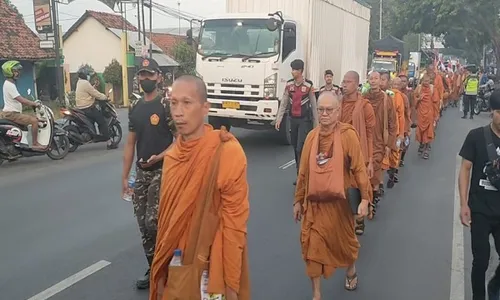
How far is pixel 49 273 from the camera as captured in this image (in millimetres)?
4766

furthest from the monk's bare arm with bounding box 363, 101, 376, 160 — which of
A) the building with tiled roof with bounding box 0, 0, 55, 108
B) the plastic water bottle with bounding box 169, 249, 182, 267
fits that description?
the building with tiled roof with bounding box 0, 0, 55, 108

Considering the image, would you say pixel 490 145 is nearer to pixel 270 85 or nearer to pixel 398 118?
pixel 398 118

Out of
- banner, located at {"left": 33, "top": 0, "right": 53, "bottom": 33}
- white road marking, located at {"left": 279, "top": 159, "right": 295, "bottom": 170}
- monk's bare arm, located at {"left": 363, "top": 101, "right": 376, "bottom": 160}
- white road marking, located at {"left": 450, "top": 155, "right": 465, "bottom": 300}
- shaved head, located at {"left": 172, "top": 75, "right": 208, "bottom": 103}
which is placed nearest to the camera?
shaved head, located at {"left": 172, "top": 75, "right": 208, "bottom": 103}

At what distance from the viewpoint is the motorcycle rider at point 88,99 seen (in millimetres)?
10773

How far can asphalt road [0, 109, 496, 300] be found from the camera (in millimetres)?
4527

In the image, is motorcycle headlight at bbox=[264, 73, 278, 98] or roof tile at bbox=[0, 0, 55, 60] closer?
motorcycle headlight at bbox=[264, 73, 278, 98]

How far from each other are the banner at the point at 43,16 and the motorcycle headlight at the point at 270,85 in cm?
1392

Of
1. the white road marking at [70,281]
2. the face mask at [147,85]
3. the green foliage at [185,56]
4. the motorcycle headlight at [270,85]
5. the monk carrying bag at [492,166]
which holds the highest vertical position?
the green foliage at [185,56]

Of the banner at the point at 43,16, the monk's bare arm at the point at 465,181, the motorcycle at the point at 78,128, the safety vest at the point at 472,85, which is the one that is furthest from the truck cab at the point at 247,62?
the banner at the point at 43,16

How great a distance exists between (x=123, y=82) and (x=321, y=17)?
1790 cm

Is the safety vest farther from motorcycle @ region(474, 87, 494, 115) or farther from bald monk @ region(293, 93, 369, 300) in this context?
bald monk @ region(293, 93, 369, 300)

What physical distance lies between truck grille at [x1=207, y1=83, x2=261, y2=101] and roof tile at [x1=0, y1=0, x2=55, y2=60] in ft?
53.0

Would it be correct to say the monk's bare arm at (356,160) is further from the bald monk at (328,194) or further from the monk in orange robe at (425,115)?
the monk in orange robe at (425,115)

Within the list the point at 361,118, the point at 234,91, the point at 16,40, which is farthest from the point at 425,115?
the point at 16,40
